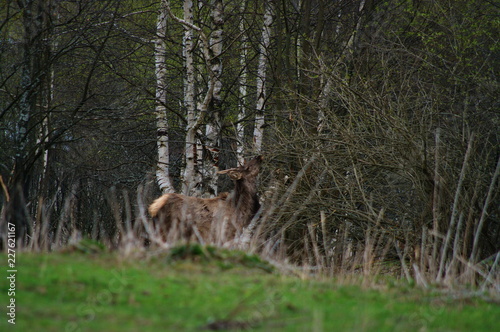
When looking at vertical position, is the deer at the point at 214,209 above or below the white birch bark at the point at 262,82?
below

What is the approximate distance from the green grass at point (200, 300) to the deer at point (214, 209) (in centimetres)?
497

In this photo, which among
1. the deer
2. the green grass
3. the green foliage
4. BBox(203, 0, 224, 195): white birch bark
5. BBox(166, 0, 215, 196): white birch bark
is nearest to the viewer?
the green grass

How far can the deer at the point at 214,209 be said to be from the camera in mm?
10852

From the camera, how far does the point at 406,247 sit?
9.89 metres

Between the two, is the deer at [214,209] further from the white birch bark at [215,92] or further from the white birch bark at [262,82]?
the white birch bark at [262,82]

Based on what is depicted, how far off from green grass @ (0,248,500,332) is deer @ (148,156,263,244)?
4971 millimetres

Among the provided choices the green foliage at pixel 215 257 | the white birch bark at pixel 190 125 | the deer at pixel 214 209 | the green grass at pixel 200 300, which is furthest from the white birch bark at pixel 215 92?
the green grass at pixel 200 300

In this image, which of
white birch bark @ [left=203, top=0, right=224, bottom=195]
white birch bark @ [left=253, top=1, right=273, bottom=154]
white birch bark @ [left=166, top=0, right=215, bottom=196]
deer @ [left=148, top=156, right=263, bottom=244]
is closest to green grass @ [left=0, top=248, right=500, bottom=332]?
deer @ [left=148, top=156, right=263, bottom=244]

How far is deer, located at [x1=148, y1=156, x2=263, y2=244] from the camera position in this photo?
35.6ft

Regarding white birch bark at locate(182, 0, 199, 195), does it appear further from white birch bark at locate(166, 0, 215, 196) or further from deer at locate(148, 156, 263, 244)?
deer at locate(148, 156, 263, 244)

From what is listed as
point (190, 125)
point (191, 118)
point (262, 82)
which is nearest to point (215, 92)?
point (191, 118)

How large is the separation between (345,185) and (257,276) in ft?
19.6

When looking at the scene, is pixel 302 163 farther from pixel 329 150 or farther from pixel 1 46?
pixel 1 46

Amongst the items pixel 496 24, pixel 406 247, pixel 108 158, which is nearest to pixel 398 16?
pixel 496 24
